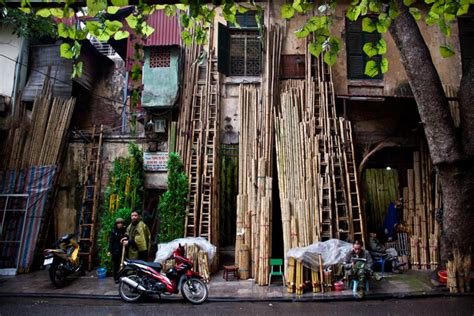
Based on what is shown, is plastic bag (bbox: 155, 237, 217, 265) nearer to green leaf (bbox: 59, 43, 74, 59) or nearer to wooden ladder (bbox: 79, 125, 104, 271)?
wooden ladder (bbox: 79, 125, 104, 271)

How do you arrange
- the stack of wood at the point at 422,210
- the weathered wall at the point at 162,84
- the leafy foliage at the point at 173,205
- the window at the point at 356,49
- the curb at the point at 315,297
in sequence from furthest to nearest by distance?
the window at the point at 356,49 < the weathered wall at the point at 162,84 < the stack of wood at the point at 422,210 < the leafy foliage at the point at 173,205 < the curb at the point at 315,297

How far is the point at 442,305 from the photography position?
5645 mm

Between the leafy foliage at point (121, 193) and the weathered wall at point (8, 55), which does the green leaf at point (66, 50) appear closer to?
the leafy foliage at point (121, 193)

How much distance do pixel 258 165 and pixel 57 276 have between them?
4.50 m

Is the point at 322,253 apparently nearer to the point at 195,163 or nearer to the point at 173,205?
the point at 173,205

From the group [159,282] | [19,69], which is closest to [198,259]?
[159,282]

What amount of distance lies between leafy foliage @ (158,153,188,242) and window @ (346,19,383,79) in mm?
5114

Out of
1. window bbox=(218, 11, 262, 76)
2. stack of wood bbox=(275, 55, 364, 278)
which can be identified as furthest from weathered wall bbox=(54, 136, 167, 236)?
stack of wood bbox=(275, 55, 364, 278)

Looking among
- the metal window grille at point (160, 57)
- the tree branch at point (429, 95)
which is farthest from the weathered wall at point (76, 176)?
the tree branch at point (429, 95)

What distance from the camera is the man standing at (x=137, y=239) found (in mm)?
6906

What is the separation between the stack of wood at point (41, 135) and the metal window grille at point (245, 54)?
170 inches

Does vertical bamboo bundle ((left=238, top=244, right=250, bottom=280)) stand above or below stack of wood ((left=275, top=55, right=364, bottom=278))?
below

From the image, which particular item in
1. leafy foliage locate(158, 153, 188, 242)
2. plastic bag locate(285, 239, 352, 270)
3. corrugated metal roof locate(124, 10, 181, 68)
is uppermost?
corrugated metal roof locate(124, 10, 181, 68)

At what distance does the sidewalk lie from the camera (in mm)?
6082
